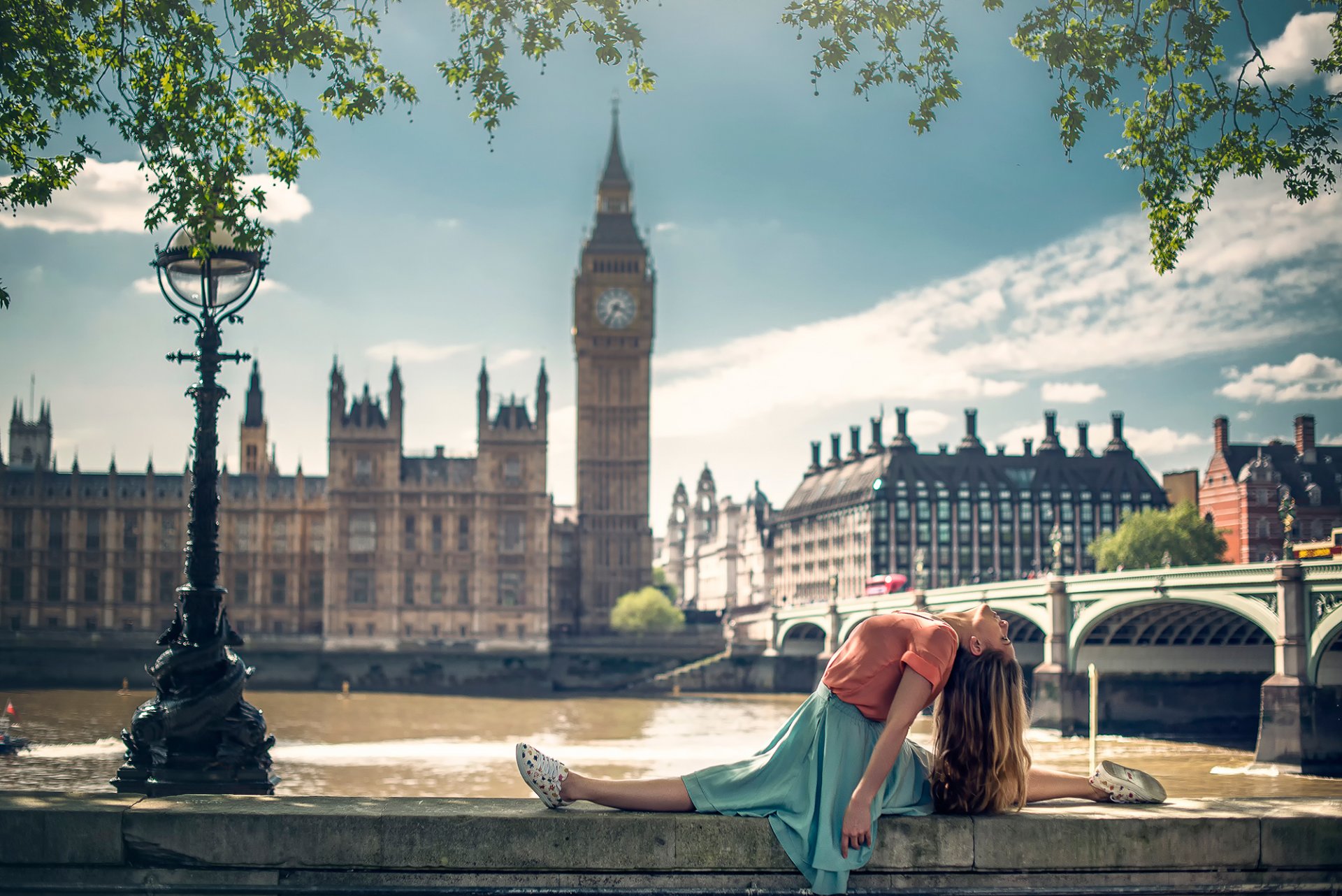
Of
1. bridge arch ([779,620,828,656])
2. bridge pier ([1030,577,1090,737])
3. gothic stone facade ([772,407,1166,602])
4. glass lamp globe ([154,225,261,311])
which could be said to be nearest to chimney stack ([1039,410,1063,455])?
gothic stone facade ([772,407,1166,602])

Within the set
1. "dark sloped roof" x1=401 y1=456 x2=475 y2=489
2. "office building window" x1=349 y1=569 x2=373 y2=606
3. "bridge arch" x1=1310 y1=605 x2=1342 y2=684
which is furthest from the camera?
"dark sloped roof" x1=401 y1=456 x2=475 y2=489

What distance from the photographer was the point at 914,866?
201 inches

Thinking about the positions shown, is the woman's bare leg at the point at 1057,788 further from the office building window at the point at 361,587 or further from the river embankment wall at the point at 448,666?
the office building window at the point at 361,587

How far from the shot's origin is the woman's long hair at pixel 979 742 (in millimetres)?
5180

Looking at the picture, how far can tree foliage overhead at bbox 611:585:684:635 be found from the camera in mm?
85375

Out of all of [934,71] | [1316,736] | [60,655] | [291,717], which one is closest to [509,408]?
[60,655]

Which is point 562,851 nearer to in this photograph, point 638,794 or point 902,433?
point 638,794

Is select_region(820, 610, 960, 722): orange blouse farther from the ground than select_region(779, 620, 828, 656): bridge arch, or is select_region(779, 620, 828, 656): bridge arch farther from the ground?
select_region(820, 610, 960, 722): orange blouse

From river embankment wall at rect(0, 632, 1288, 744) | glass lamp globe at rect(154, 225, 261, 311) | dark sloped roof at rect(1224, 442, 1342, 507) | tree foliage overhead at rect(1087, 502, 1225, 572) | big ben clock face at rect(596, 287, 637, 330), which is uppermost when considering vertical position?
big ben clock face at rect(596, 287, 637, 330)

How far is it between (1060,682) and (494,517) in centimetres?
4581

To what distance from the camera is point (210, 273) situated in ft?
32.3

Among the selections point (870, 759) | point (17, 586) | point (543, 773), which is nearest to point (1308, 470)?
point (17, 586)

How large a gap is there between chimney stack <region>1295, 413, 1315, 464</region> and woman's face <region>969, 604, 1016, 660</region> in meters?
83.6

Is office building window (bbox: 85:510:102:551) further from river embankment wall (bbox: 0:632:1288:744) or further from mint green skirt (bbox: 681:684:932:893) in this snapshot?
mint green skirt (bbox: 681:684:932:893)
